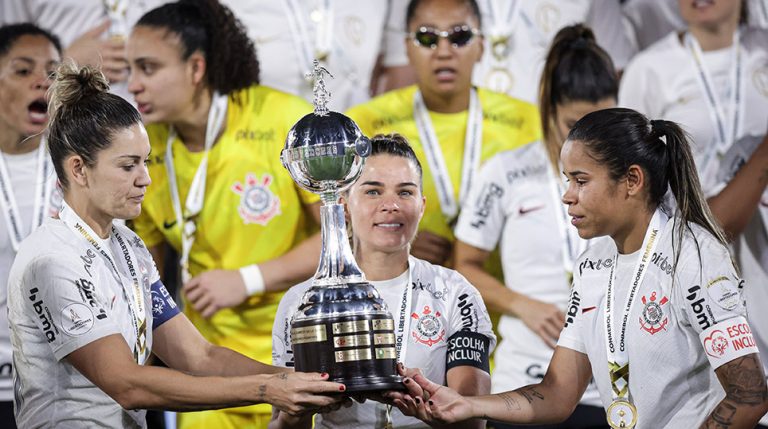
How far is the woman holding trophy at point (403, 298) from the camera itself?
407 centimetres

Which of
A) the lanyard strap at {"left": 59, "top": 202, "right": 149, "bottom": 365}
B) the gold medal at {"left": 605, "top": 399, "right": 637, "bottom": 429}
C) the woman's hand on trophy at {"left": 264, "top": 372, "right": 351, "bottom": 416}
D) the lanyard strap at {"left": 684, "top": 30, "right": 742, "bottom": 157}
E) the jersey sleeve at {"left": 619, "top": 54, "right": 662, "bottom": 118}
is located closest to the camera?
the woman's hand on trophy at {"left": 264, "top": 372, "right": 351, "bottom": 416}

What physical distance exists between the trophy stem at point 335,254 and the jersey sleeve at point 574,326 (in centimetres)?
70

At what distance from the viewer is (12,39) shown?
19.7ft

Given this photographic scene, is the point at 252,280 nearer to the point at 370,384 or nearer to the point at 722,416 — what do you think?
the point at 370,384

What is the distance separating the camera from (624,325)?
3.84m

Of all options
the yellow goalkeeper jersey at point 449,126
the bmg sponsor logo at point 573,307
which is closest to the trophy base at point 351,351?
the bmg sponsor logo at point 573,307

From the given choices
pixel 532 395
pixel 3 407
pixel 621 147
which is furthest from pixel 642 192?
pixel 3 407

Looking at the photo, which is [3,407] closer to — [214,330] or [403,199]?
[214,330]

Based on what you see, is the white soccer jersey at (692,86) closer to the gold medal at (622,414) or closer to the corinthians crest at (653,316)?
the corinthians crest at (653,316)

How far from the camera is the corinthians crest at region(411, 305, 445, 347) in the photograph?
4156 millimetres

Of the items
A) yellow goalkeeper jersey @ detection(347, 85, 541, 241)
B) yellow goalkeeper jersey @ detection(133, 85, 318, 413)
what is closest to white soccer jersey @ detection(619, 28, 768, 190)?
yellow goalkeeper jersey @ detection(347, 85, 541, 241)

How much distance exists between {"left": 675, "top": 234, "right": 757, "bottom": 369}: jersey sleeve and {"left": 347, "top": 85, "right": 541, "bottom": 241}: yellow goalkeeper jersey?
2.12m

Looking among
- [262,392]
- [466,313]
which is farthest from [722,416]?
[262,392]

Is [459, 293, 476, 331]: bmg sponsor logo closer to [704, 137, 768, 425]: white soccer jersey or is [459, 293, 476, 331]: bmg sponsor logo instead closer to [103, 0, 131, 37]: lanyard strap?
[704, 137, 768, 425]: white soccer jersey
